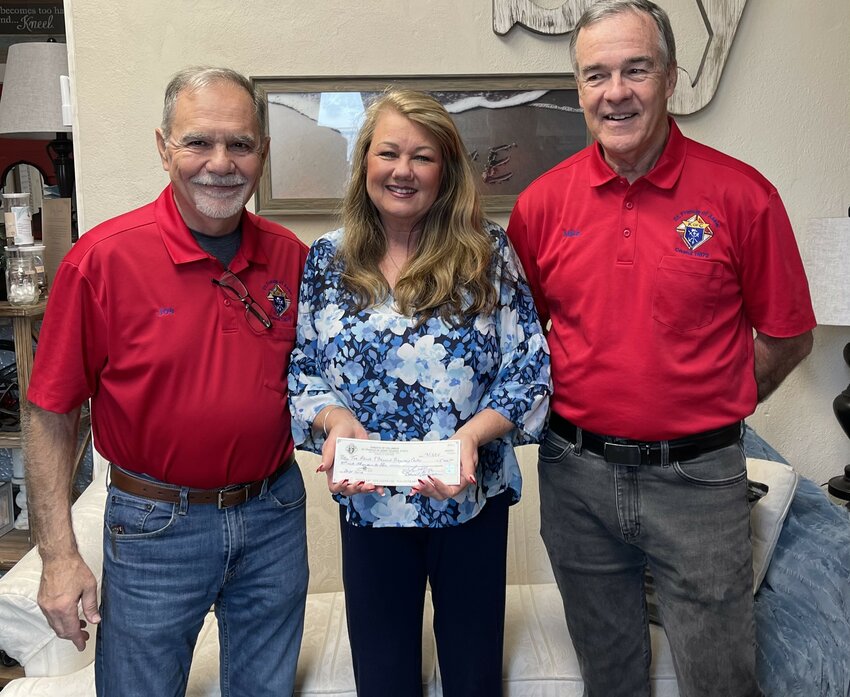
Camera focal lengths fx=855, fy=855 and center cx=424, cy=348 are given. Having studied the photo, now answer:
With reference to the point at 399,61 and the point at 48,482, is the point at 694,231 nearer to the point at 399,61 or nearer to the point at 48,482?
the point at 48,482

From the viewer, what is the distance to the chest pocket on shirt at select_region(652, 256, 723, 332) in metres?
1.56

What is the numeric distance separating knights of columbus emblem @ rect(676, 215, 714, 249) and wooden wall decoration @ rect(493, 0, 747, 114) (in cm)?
126

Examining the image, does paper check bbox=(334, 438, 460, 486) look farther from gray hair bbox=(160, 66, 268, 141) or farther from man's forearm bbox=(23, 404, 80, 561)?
gray hair bbox=(160, 66, 268, 141)

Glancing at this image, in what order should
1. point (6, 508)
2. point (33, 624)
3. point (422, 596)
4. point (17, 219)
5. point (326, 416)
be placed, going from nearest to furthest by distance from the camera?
point (326, 416), point (422, 596), point (33, 624), point (17, 219), point (6, 508)

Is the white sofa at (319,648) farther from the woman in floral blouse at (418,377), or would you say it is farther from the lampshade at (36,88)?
the lampshade at (36,88)

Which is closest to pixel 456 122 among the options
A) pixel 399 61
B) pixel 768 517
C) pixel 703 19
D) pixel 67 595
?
pixel 399 61

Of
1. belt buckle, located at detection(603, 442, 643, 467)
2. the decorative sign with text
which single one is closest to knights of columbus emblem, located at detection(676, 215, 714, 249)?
belt buckle, located at detection(603, 442, 643, 467)

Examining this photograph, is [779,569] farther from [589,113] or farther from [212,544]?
[212,544]

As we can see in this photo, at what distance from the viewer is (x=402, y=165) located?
60.5 inches

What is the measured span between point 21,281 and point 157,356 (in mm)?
1627

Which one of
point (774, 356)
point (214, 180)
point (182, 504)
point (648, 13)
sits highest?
point (648, 13)

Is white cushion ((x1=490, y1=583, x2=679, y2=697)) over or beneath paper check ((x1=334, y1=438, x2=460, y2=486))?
beneath

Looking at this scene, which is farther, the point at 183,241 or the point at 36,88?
the point at 36,88

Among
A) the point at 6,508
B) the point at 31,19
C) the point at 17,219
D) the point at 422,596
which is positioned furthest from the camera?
the point at 31,19
